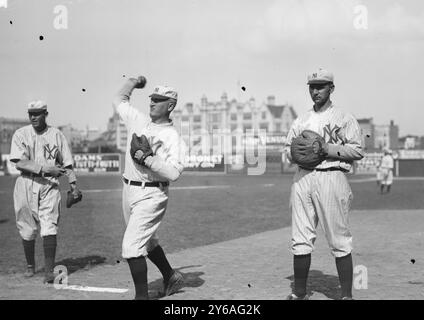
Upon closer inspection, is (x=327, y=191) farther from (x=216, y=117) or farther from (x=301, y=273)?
(x=216, y=117)

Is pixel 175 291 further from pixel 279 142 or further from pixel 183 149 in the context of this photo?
pixel 279 142

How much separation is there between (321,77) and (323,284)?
6.70ft

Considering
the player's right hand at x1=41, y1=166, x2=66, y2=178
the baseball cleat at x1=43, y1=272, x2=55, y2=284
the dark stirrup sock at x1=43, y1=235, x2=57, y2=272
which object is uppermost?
the player's right hand at x1=41, y1=166, x2=66, y2=178

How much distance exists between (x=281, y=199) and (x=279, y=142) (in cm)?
4092

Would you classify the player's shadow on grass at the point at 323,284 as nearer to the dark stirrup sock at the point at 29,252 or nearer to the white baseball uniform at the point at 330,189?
the white baseball uniform at the point at 330,189

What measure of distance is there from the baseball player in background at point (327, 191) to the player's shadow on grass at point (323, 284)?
33 centimetres

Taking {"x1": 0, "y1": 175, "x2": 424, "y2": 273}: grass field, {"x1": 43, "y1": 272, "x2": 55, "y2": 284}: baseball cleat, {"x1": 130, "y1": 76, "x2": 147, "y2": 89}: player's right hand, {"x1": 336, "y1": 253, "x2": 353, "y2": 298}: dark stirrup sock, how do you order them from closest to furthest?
{"x1": 336, "y1": 253, "x2": 353, "y2": 298}: dark stirrup sock → {"x1": 130, "y1": 76, "x2": 147, "y2": 89}: player's right hand → {"x1": 43, "y1": 272, "x2": 55, "y2": 284}: baseball cleat → {"x1": 0, "y1": 175, "x2": 424, "y2": 273}: grass field

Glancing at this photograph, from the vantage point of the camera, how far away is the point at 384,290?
17.4ft

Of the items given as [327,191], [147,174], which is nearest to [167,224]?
[147,174]

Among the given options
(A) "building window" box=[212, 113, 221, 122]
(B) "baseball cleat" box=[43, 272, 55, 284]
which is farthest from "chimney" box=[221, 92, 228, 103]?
(B) "baseball cleat" box=[43, 272, 55, 284]

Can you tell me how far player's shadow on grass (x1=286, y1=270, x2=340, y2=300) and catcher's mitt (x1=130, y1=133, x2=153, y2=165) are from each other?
1876mm

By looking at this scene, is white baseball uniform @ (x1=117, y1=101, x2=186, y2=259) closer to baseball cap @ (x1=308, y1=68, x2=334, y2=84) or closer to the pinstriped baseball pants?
the pinstriped baseball pants

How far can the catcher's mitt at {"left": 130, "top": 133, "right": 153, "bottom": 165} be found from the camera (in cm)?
470

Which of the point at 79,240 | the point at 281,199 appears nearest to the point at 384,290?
the point at 79,240
